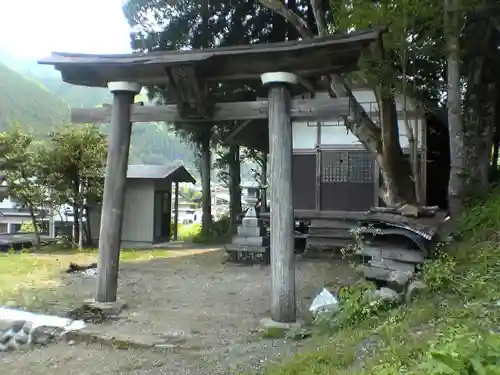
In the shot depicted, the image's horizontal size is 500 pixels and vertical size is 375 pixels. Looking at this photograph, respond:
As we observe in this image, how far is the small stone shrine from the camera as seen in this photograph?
1209 centimetres

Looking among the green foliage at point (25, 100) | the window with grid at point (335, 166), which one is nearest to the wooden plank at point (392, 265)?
the window with grid at point (335, 166)

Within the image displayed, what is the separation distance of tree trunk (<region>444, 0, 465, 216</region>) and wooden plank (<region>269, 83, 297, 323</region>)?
9.14 ft

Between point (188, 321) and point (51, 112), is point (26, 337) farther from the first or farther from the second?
point (51, 112)

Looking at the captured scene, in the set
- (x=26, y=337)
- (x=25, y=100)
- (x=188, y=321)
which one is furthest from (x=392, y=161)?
(x=25, y=100)

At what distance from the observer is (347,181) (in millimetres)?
13617

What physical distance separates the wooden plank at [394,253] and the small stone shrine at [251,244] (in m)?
5.78

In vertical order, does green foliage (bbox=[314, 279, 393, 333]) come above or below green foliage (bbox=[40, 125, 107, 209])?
below

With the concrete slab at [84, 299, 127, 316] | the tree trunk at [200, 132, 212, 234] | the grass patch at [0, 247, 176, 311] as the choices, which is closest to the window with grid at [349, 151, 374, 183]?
the grass patch at [0, 247, 176, 311]

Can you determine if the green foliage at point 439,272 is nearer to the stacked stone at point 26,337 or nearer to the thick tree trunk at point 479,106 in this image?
the thick tree trunk at point 479,106

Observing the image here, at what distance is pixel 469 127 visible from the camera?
8312mm

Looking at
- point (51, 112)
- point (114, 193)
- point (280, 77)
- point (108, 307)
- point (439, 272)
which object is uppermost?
point (51, 112)

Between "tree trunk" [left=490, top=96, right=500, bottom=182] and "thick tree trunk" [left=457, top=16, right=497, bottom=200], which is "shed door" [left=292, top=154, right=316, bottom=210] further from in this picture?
"thick tree trunk" [left=457, top=16, right=497, bottom=200]

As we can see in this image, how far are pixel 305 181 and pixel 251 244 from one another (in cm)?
294

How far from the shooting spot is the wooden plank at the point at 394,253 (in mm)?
5957
